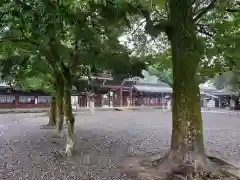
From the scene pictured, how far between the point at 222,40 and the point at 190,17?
5.22 ft

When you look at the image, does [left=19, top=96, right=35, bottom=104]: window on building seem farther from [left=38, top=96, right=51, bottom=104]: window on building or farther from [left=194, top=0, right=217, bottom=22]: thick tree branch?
[left=194, top=0, right=217, bottom=22]: thick tree branch

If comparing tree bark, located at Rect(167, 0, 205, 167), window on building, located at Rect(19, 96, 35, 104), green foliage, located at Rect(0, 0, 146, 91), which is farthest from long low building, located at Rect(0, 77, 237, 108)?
tree bark, located at Rect(167, 0, 205, 167)

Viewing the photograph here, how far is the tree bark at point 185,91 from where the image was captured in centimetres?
775

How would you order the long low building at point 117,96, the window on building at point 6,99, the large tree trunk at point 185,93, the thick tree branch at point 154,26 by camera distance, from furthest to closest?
the long low building at point 117,96, the window on building at point 6,99, the large tree trunk at point 185,93, the thick tree branch at point 154,26

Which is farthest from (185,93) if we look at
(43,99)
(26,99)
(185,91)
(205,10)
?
(43,99)

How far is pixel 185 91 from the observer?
775 cm

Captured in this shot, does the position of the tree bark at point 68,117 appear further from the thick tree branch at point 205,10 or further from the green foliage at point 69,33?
the thick tree branch at point 205,10

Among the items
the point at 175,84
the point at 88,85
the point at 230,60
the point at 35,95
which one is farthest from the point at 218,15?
the point at 35,95

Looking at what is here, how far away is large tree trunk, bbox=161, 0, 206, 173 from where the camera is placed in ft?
25.4

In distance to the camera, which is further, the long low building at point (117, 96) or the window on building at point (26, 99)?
the window on building at point (26, 99)

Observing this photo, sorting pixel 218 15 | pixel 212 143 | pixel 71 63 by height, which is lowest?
pixel 212 143

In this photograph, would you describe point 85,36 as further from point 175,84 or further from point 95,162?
point 95,162

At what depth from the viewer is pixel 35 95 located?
38.5 m

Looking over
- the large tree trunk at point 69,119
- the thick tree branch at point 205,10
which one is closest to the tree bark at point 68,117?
the large tree trunk at point 69,119
